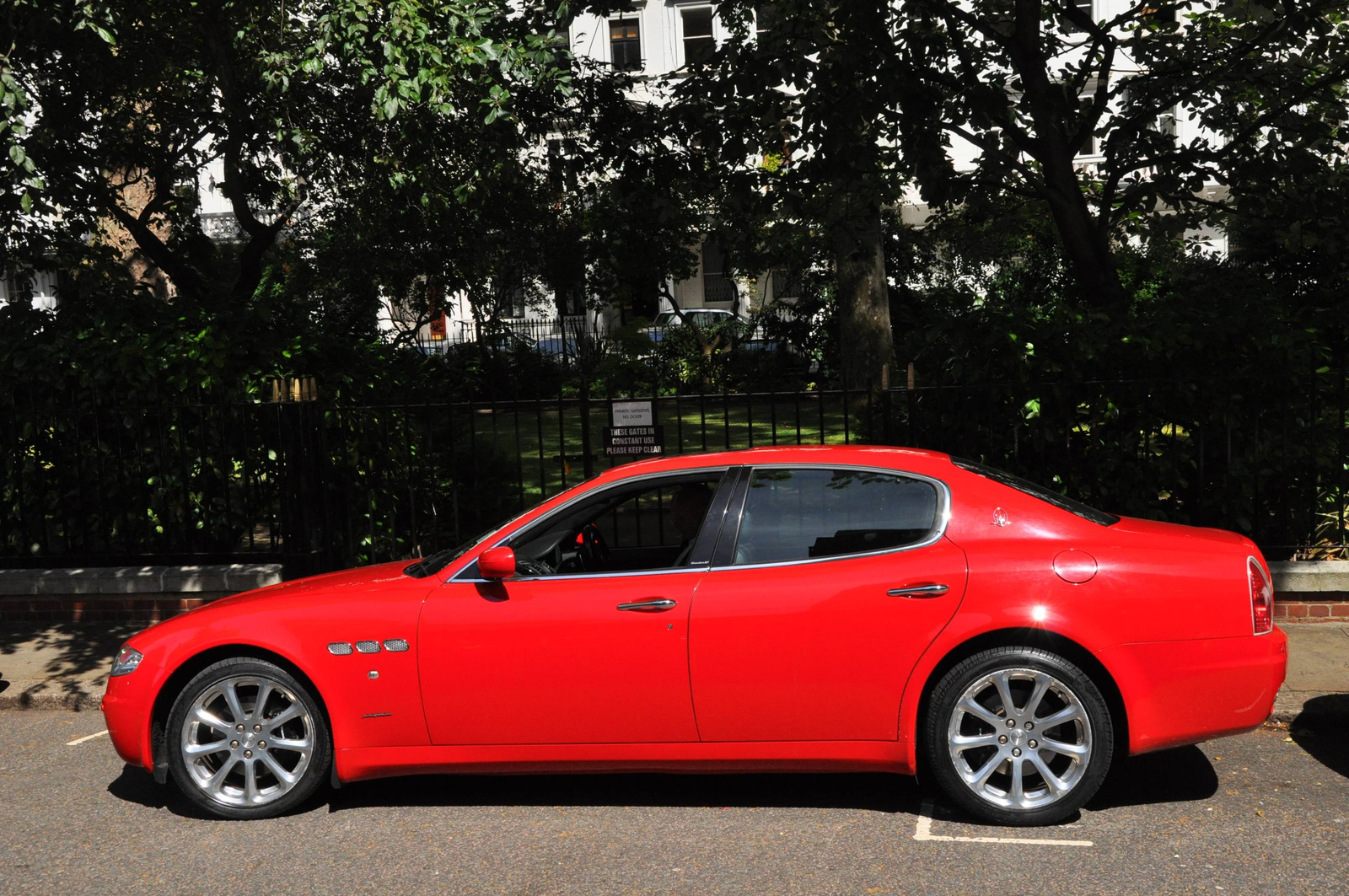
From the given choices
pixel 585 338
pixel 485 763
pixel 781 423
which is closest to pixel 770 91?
pixel 485 763

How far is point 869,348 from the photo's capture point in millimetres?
20297

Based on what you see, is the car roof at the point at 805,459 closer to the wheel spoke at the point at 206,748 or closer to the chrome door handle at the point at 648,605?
the chrome door handle at the point at 648,605

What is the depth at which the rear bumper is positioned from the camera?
4660 millimetres

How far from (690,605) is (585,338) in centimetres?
2207

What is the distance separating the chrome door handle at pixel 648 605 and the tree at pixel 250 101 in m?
5.02

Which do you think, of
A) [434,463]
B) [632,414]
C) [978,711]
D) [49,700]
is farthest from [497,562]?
[434,463]

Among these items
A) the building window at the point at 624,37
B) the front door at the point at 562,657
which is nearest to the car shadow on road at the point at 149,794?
the front door at the point at 562,657

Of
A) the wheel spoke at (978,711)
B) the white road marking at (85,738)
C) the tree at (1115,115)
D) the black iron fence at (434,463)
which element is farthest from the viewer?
the tree at (1115,115)

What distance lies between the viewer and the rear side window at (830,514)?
16.3ft

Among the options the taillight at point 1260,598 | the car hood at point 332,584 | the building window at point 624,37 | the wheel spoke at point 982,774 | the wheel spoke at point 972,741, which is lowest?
the wheel spoke at point 982,774

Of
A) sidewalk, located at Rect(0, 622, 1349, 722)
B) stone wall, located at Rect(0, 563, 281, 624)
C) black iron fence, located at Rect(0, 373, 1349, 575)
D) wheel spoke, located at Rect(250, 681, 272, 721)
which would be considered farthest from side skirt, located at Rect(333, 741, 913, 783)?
stone wall, located at Rect(0, 563, 281, 624)

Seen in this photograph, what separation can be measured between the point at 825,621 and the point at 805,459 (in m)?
0.75

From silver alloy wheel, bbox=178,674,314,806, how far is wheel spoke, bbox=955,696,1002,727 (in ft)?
8.66

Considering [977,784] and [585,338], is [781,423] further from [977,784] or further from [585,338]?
[977,784]
